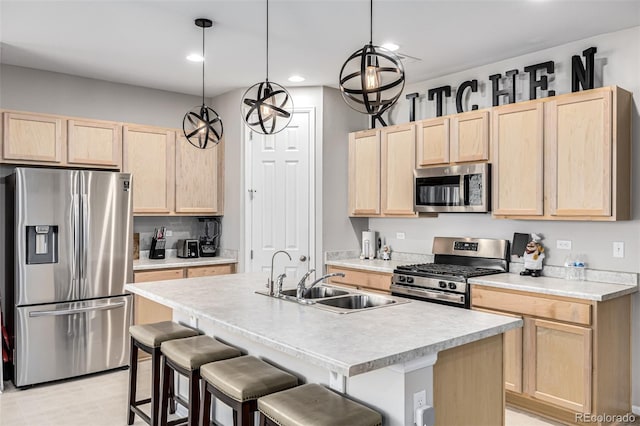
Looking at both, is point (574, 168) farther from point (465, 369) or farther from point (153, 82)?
point (153, 82)

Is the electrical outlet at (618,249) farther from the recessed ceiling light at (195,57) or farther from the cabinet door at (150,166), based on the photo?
the cabinet door at (150,166)

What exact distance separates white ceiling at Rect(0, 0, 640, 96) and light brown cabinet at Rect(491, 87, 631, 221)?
535 millimetres

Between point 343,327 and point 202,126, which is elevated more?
point 202,126

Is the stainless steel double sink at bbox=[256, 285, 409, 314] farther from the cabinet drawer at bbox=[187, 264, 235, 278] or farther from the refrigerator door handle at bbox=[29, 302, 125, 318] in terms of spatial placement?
the cabinet drawer at bbox=[187, 264, 235, 278]

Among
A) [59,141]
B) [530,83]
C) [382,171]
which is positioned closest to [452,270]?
[382,171]

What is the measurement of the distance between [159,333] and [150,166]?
95.1 inches

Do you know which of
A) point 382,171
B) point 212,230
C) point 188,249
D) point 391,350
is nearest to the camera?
point 391,350

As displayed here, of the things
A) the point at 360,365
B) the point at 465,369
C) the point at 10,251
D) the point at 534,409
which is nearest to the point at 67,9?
the point at 10,251

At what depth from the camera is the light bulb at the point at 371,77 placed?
2.19 m

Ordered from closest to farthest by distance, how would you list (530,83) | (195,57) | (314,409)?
1. (314,409)
2. (530,83)
3. (195,57)

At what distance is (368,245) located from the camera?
5.25 metres

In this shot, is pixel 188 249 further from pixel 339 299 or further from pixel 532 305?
pixel 532 305

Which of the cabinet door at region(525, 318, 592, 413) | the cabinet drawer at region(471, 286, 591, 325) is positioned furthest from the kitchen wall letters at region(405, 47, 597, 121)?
the cabinet door at region(525, 318, 592, 413)

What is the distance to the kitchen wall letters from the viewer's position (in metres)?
3.60
